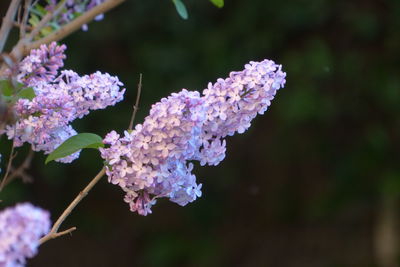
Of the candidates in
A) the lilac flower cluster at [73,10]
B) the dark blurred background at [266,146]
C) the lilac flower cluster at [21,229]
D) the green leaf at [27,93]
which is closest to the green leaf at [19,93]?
the green leaf at [27,93]

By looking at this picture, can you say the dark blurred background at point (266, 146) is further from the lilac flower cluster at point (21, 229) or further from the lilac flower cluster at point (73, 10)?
the lilac flower cluster at point (21, 229)

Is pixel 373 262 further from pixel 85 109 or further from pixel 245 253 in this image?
pixel 85 109

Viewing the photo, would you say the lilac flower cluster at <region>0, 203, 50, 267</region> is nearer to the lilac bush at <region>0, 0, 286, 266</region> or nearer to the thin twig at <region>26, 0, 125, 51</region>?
the lilac bush at <region>0, 0, 286, 266</region>

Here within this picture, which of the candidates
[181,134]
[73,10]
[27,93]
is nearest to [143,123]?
[181,134]

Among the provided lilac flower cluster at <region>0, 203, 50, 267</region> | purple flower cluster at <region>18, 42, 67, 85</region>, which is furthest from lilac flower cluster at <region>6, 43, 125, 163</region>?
lilac flower cluster at <region>0, 203, 50, 267</region>

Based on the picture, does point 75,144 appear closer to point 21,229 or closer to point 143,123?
point 143,123

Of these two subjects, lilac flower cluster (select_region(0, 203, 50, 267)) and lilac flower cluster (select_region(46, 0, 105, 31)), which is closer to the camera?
lilac flower cluster (select_region(0, 203, 50, 267))

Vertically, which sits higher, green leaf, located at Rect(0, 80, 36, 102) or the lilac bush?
green leaf, located at Rect(0, 80, 36, 102)

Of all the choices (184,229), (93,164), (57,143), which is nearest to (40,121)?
(57,143)
